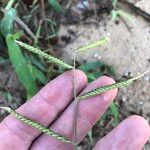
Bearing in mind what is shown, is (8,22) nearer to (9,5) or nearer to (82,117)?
(9,5)

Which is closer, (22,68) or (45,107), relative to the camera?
(45,107)

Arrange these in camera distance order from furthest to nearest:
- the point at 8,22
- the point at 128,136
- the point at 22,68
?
the point at 8,22, the point at 22,68, the point at 128,136

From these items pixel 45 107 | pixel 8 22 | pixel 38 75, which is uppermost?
pixel 8 22

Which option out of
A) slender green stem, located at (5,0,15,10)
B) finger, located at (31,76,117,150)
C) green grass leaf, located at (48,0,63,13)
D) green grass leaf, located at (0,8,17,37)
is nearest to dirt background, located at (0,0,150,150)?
green grass leaf, located at (48,0,63,13)

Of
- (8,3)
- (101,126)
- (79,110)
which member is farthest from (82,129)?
(8,3)

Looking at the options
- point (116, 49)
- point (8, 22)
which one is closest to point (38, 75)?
point (8, 22)

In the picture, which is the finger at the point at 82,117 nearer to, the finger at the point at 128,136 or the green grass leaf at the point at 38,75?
the finger at the point at 128,136

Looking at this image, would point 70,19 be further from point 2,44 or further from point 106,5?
point 2,44
